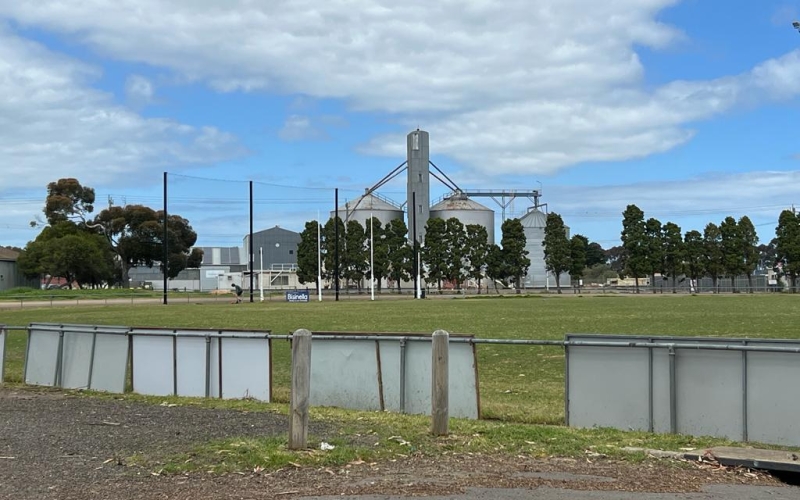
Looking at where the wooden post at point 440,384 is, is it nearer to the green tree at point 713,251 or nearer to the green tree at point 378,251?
the green tree at point 378,251

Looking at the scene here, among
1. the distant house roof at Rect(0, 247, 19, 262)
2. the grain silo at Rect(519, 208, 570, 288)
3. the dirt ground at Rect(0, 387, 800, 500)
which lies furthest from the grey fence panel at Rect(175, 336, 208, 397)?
the distant house roof at Rect(0, 247, 19, 262)

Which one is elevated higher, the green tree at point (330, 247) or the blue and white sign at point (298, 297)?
the green tree at point (330, 247)

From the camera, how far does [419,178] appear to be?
11381 centimetres

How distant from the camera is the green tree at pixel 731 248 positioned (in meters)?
102

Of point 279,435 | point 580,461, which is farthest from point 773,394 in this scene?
point 279,435

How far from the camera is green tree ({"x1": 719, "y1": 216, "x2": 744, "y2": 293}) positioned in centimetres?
10156

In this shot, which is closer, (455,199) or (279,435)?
(279,435)

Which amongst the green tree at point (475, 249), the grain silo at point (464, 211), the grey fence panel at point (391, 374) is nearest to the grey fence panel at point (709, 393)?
the grey fence panel at point (391, 374)

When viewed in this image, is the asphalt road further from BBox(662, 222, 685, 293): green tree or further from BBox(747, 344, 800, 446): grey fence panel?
BBox(662, 222, 685, 293): green tree

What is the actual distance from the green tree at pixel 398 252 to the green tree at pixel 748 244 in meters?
40.7

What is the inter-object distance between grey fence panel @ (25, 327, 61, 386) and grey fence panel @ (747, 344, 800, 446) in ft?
37.8

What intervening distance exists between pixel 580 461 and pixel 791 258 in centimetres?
9897

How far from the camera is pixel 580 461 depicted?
811 centimetres

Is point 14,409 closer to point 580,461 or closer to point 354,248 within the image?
point 580,461
